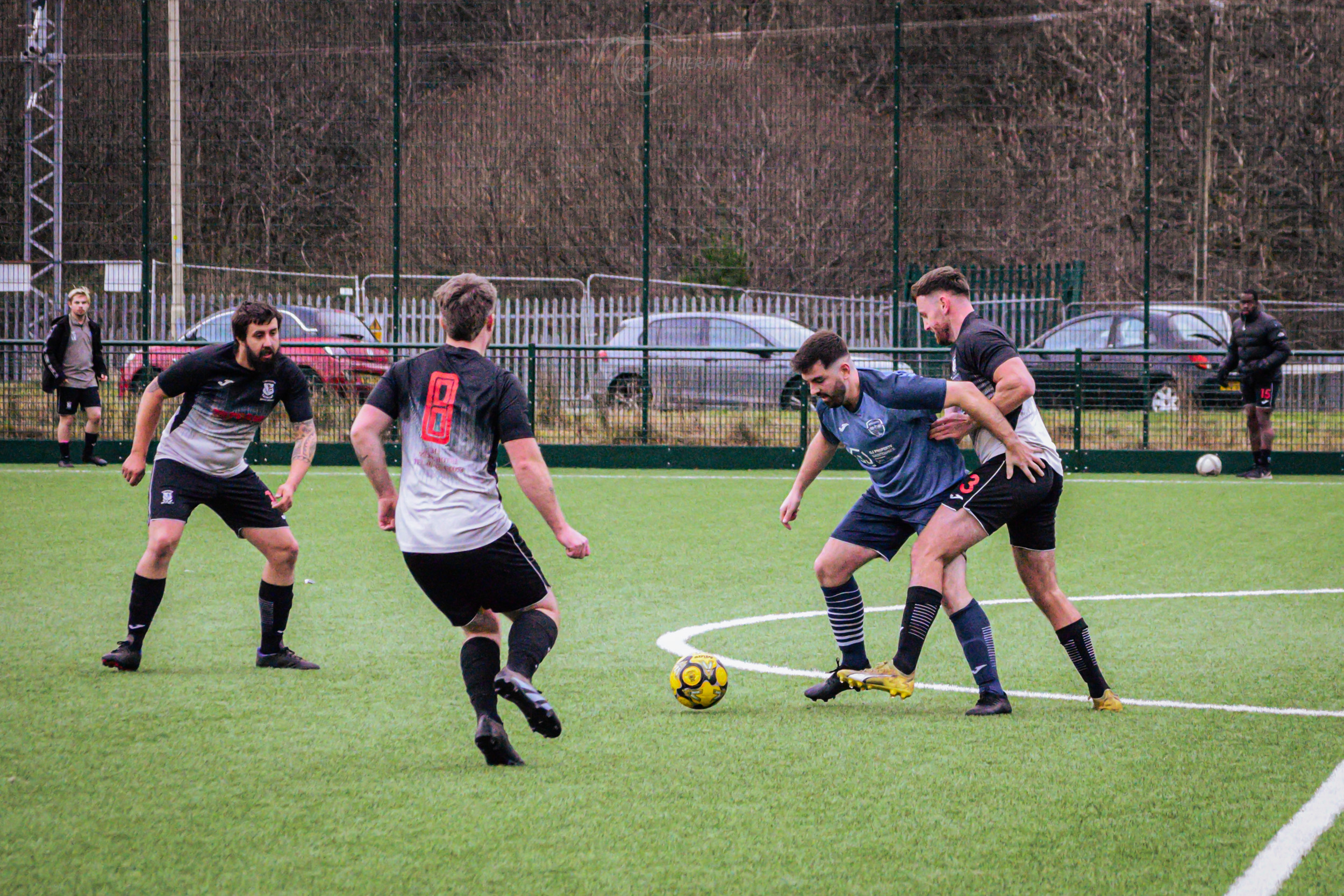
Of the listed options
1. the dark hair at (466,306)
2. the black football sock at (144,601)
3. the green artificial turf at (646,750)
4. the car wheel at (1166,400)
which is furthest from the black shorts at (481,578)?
the car wheel at (1166,400)

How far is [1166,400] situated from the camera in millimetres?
17641

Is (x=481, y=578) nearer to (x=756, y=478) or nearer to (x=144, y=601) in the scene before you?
(x=144, y=601)

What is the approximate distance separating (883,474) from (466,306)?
81.7 inches

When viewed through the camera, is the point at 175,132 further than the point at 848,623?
Yes

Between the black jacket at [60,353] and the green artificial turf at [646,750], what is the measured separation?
6774mm

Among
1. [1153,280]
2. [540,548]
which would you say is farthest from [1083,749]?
[1153,280]

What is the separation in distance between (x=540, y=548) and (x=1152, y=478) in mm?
8507

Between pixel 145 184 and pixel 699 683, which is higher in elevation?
pixel 145 184

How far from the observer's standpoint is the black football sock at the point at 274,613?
22.7ft

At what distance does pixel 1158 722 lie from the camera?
19.1 feet

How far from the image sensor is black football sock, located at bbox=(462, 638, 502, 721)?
5.19m

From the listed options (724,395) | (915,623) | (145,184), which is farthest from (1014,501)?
(145,184)

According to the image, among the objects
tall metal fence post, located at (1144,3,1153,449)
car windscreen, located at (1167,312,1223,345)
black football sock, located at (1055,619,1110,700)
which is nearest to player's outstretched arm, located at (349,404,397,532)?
black football sock, located at (1055,619,1110,700)

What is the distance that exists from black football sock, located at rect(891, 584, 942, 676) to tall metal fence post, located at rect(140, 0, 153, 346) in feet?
52.5
